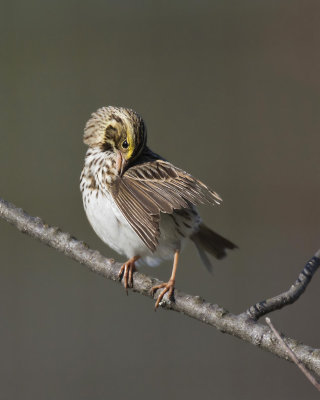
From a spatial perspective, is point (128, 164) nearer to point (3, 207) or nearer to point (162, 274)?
point (3, 207)

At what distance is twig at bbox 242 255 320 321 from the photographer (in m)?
1.79

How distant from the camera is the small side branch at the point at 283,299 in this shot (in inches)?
70.4

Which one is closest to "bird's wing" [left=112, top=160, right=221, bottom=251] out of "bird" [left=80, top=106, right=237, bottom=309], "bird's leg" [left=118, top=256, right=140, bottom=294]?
"bird" [left=80, top=106, right=237, bottom=309]

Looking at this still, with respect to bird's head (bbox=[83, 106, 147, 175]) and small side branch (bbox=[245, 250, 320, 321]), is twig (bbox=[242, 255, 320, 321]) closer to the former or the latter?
small side branch (bbox=[245, 250, 320, 321])

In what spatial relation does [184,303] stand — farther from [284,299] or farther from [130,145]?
[130,145]

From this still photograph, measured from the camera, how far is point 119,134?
8.28 ft

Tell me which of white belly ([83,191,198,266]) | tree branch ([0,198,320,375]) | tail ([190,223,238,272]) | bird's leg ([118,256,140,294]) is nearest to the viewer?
tree branch ([0,198,320,375])

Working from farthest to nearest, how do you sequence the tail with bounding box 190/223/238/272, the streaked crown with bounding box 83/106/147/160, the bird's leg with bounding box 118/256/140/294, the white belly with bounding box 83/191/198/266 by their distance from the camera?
the tail with bounding box 190/223/238/272 → the streaked crown with bounding box 83/106/147/160 → the white belly with bounding box 83/191/198/266 → the bird's leg with bounding box 118/256/140/294

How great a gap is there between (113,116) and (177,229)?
474 mm

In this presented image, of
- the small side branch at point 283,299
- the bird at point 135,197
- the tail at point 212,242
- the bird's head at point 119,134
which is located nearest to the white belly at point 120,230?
the bird at point 135,197

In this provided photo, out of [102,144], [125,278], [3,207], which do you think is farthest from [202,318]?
[102,144]

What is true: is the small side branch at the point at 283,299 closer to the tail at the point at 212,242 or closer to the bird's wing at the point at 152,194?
the bird's wing at the point at 152,194

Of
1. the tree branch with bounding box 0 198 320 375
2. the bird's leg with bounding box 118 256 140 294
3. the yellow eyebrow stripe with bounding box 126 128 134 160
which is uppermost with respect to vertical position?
the yellow eyebrow stripe with bounding box 126 128 134 160

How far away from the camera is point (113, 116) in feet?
8.55
